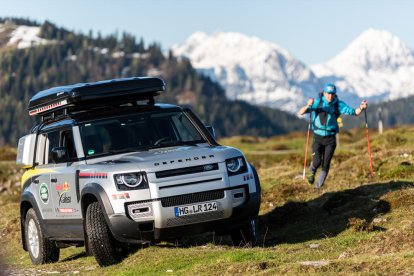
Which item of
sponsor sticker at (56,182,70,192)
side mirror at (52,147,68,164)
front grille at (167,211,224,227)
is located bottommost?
front grille at (167,211,224,227)

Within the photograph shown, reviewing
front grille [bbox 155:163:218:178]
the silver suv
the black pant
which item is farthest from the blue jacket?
front grille [bbox 155:163:218:178]

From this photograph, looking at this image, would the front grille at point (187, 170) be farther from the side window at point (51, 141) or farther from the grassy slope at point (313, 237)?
the side window at point (51, 141)

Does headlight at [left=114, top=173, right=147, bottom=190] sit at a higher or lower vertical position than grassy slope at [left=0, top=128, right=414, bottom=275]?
higher

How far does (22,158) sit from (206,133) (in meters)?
3.75

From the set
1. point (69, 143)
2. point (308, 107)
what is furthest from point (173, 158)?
point (308, 107)

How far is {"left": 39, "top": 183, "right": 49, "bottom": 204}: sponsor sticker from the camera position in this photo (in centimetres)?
1375

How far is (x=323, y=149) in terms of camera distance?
19.2m

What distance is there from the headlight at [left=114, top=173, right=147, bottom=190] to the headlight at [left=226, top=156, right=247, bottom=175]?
1.25 meters

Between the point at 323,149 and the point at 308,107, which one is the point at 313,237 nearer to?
the point at 308,107

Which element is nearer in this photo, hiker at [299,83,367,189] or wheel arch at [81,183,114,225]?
wheel arch at [81,183,114,225]

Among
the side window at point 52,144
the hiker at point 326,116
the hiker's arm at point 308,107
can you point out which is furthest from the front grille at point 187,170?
the hiker at point 326,116

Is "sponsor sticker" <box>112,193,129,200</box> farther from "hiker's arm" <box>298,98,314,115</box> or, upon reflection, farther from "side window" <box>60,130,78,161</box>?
"hiker's arm" <box>298,98,314,115</box>

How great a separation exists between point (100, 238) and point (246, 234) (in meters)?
2.37

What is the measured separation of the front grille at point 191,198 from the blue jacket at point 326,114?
747 cm
